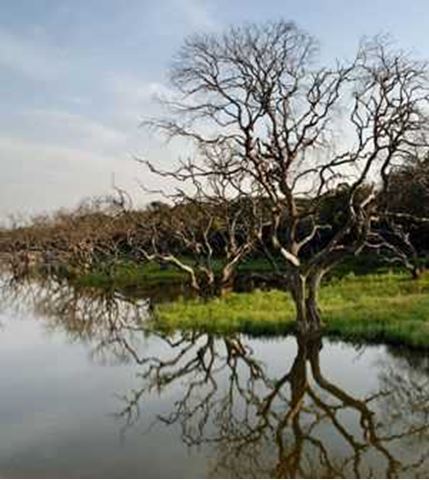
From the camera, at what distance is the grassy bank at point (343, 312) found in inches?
642

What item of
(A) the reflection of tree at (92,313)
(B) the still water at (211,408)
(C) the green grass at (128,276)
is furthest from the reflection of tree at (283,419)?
(C) the green grass at (128,276)

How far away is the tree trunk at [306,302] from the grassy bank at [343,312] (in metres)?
0.43

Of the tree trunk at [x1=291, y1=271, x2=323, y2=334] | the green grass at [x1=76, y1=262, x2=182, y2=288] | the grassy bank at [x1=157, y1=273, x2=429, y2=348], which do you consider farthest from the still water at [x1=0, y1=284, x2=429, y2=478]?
the green grass at [x1=76, y1=262, x2=182, y2=288]

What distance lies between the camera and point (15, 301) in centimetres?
3281

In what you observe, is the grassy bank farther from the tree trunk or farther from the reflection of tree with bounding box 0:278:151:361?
the reflection of tree with bounding box 0:278:151:361

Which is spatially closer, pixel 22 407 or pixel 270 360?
pixel 22 407

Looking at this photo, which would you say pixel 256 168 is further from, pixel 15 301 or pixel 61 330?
pixel 15 301

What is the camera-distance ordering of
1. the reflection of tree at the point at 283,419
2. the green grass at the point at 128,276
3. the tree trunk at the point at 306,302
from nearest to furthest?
the reflection of tree at the point at 283,419, the tree trunk at the point at 306,302, the green grass at the point at 128,276

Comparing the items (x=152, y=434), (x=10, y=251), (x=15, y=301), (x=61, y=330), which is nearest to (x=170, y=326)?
(x=61, y=330)

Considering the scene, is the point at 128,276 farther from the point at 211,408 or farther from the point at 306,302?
the point at 211,408

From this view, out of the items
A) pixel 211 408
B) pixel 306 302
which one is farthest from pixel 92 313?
pixel 211 408

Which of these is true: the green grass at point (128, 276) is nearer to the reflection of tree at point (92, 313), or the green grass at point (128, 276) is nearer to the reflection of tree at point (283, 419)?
the reflection of tree at point (92, 313)

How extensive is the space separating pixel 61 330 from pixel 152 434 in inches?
497

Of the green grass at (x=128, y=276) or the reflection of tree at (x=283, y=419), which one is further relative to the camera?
the green grass at (x=128, y=276)
